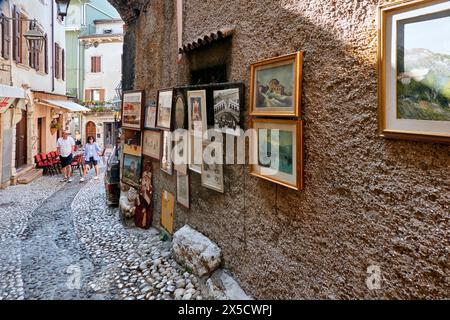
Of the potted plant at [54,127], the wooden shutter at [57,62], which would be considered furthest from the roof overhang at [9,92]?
the wooden shutter at [57,62]

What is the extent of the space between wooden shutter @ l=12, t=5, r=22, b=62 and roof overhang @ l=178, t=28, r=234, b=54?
867cm

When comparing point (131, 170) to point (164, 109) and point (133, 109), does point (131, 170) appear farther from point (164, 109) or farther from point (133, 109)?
point (164, 109)

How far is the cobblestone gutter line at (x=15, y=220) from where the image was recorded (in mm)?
4023

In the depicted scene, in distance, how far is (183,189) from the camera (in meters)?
4.53

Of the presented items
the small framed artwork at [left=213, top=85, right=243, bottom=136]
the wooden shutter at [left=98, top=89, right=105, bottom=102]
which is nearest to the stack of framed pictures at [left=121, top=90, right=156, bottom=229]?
the small framed artwork at [left=213, top=85, right=243, bottom=136]

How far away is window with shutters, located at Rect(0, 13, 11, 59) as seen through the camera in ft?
32.6

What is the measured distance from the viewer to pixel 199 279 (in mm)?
3705

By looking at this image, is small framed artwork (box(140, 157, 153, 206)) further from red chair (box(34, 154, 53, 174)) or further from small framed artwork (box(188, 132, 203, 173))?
red chair (box(34, 154, 53, 174))

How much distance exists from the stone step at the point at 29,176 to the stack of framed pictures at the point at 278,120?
9696 mm

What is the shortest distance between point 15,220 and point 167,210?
3278mm

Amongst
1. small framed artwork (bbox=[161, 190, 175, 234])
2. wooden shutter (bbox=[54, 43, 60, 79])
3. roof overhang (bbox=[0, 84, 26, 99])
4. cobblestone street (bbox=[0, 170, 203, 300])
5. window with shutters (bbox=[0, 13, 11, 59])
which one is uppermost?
wooden shutter (bbox=[54, 43, 60, 79])

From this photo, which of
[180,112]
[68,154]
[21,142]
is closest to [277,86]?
[180,112]
